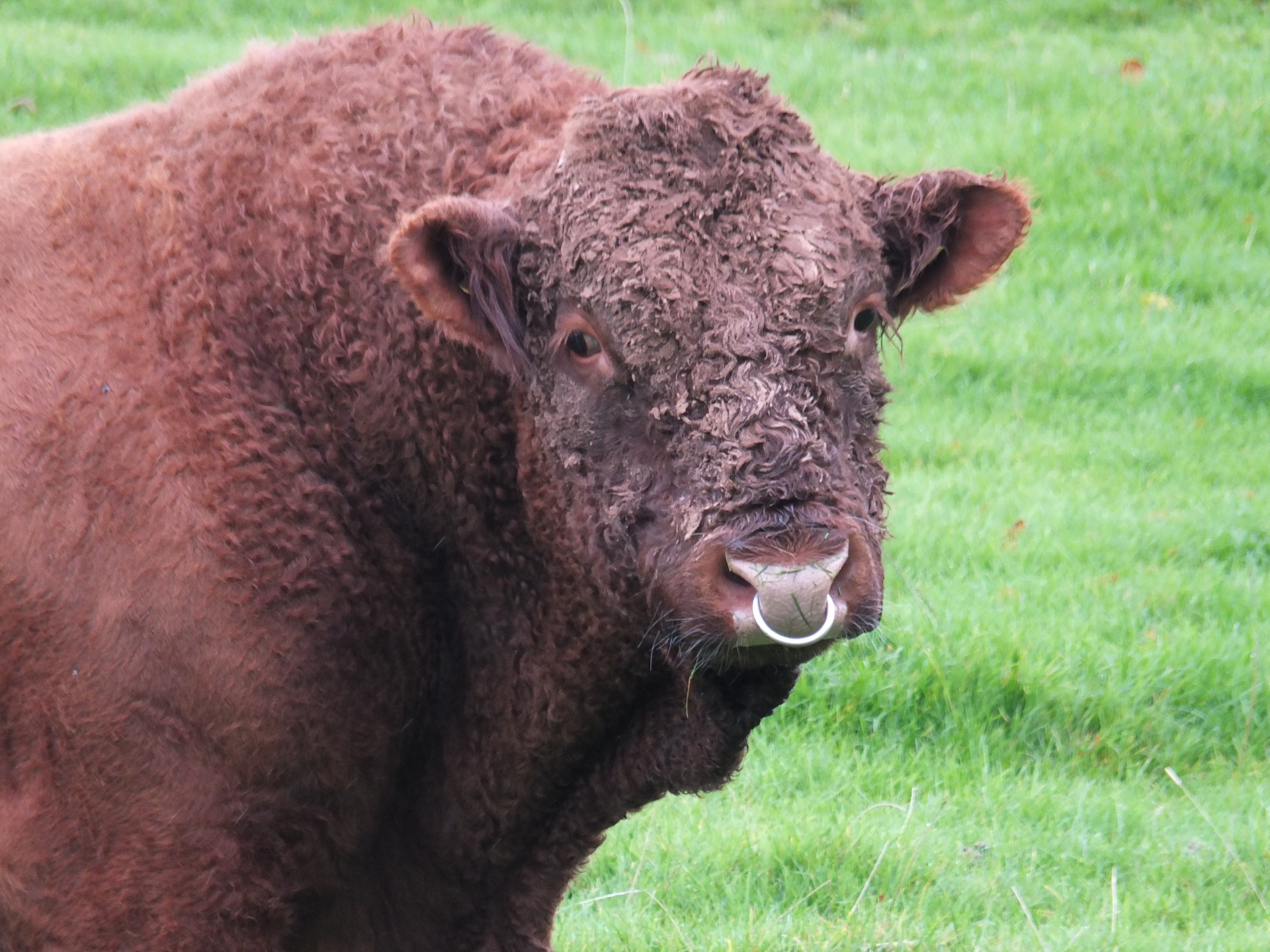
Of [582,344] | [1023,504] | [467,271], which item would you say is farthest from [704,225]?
[1023,504]

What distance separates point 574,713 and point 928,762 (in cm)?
241

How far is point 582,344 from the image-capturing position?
10.8 feet

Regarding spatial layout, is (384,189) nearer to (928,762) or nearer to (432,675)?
(432,675)

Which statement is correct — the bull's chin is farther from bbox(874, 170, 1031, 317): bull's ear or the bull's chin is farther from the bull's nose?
bbox(874, 170, 1031, 317): bull's ear

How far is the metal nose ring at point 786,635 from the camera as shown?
2.89 meters

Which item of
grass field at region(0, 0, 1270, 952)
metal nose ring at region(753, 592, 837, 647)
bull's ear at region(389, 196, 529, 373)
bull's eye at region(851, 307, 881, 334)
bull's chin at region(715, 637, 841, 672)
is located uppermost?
bull's ear at region(389, 196, 529, 373)

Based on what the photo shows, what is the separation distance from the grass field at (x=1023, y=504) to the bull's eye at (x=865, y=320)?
209 cm

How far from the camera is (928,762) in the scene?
5.74 metres

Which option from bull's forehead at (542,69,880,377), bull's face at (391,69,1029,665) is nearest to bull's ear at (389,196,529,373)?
bull's face at (391,69,1029,665)

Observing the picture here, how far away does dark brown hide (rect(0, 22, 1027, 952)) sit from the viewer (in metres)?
3.16

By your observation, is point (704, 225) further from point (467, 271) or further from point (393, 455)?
point (393, 455)

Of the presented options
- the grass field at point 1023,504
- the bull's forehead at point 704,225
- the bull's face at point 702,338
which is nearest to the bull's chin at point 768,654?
the bull's face at point 702,338

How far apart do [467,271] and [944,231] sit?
3.67 feet

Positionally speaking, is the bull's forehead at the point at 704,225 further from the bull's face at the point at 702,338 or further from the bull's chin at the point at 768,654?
the bull's chin at the point at 768,654
